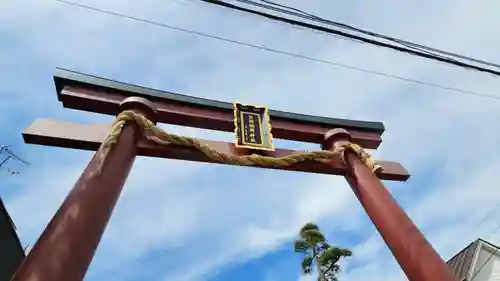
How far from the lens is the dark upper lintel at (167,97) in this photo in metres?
3.12

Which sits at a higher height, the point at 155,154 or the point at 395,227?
the point at 155,154

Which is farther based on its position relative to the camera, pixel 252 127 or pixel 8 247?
pixel 8 247

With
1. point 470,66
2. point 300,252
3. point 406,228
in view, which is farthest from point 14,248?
point 300,252

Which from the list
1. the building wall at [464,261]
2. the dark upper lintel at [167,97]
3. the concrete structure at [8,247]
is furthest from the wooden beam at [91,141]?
the building wall at [464,261]

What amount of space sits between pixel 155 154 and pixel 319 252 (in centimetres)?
1356

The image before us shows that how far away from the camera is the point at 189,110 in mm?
3527

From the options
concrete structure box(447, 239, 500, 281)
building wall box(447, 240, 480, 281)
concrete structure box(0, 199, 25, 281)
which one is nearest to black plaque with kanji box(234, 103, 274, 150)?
concrete structure box(0, 199, 25, 281)

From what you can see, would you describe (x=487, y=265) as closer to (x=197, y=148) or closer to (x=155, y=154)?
(x=197, y=148)

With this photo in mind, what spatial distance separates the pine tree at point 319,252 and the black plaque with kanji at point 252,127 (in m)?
12.4

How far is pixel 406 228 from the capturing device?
3051 millimetres

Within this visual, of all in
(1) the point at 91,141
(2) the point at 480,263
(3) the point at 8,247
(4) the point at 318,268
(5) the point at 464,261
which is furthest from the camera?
(4) the point at 318,268

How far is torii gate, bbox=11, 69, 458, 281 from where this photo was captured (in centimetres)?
205

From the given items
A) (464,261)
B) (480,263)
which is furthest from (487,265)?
(464,261)

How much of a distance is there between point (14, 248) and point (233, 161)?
16.5 ft
